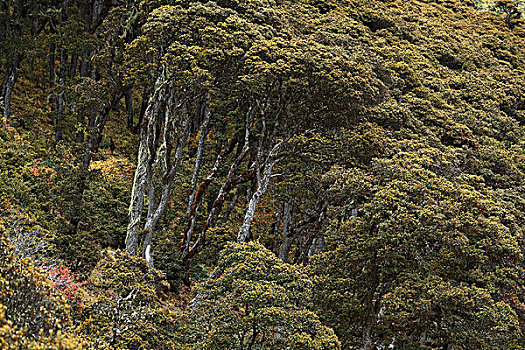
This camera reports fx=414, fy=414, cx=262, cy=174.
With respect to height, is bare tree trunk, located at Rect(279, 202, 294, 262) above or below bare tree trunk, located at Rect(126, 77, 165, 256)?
below

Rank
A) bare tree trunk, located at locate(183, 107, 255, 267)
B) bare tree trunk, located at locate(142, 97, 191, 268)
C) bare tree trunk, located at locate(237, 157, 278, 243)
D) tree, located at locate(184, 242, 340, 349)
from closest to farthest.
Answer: tree, located at locate(184, 242, 340, 349) → bare tree trunk, located at locate(142, 97, 191, 268) → bare tree trunk, located at locate(237, 157, 278, 243) → bare tree trunk, located at locate(183, 107, 255, 267)

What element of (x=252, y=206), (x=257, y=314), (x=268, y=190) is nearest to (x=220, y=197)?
(x=252, y=206)

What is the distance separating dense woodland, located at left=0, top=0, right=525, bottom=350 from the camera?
8.91m

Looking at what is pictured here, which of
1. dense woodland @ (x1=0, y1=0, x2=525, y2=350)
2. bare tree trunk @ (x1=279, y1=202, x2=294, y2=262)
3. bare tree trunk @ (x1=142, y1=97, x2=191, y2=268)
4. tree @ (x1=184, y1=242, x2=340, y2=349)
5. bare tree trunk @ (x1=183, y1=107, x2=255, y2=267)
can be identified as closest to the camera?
tree @ (x1=184, y1=242, x2=340, y2=349)

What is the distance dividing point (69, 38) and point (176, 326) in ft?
47.6

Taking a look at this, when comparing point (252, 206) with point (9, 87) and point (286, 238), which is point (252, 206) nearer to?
point (286, 238)

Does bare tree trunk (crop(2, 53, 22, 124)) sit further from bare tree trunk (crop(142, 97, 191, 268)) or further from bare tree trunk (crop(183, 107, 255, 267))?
bare tree trunk (crop(183, 107, 255, 267))

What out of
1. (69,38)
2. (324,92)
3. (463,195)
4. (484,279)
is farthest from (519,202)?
(69,38)

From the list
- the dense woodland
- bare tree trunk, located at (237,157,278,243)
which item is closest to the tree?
the dense woodland

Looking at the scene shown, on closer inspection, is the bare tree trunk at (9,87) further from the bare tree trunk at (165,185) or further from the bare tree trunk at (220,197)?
the bare tree trunk at (220,197)

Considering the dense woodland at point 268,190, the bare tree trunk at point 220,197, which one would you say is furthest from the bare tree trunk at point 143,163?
the bare tree trunk at point 220,197

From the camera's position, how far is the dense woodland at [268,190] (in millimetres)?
8906

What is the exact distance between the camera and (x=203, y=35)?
1327 cm

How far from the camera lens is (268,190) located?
19516mm
